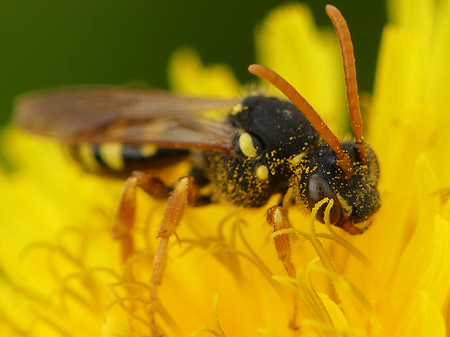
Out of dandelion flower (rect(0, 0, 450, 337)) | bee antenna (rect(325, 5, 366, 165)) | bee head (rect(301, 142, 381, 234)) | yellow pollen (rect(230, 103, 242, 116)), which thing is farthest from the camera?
yellow pollen (rect(230, 103, 242, 116))

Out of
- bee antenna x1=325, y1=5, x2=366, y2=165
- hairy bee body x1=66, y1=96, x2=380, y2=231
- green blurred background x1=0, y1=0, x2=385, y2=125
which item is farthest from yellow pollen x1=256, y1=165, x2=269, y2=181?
green blurred background x1=0, y1=0, x2=385, y2=125

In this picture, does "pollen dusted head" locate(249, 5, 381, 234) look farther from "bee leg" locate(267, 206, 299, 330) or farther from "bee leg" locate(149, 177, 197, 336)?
"bee leg" locate(149, 177, 197, 336)

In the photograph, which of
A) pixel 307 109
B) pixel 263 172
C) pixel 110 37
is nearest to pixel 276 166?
pixel 263 172

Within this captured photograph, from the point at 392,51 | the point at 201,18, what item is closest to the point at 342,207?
the point at 392,51

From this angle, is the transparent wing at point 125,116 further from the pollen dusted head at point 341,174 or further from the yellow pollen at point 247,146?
the pollen dusted head at point 341,174

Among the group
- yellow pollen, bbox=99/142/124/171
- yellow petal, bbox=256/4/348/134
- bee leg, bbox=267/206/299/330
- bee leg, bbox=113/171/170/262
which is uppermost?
yellow petal, bbox=256/4/348/134

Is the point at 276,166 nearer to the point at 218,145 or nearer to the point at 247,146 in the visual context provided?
the point at 247,146

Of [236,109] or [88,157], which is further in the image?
[88,157]
